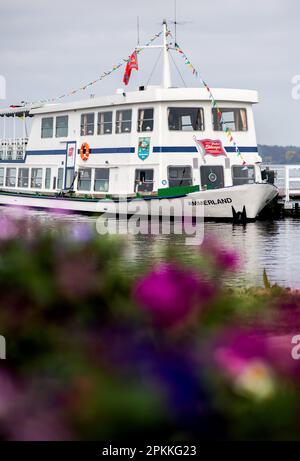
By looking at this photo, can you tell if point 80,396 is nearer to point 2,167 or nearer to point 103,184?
point 103,184

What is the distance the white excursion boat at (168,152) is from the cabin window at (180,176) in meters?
0.04

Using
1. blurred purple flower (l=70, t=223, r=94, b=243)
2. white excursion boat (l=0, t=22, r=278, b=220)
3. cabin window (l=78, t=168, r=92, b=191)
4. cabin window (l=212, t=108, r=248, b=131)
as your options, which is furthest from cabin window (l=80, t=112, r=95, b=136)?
blurred purple flower (l=70, t=223, r=94, b=243)

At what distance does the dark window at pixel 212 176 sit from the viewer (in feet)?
98.2

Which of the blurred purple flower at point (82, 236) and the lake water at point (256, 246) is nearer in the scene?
the blurred purple flower at point (82, 236)

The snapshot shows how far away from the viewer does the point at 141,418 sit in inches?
106

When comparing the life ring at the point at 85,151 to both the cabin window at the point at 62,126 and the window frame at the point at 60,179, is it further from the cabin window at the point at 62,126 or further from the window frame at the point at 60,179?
the cabin window at the point at 62,126

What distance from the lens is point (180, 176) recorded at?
30.0 m

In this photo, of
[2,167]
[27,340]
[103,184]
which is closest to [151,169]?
[103,184]

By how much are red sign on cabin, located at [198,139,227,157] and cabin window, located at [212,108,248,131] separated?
2.24 feet

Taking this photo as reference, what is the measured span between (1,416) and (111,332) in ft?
2.22

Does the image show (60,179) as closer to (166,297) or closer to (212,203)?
(212,203)

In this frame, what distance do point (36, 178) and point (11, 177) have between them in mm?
2878

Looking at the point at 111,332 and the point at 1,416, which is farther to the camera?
the point at 111,332

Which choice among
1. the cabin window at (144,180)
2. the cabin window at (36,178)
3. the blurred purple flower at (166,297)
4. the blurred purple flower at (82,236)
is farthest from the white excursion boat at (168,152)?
the blurred purple flower at (166,297)
